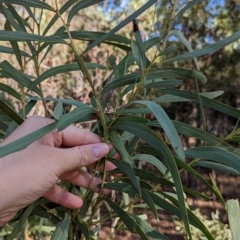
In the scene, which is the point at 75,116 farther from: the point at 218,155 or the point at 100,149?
the point at 218,155

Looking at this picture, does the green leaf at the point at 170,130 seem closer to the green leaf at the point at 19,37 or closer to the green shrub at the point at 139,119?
the green shrub at the point at 139,119

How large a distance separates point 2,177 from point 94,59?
227 cm

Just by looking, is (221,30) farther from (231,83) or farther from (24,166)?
(24,166)

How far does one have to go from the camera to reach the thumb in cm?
66

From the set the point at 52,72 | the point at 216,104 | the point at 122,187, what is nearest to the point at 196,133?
the point at 216,104

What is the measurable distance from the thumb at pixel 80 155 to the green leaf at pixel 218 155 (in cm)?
14

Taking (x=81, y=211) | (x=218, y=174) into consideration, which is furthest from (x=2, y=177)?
(x=218, y=174)

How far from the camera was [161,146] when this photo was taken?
557 mm

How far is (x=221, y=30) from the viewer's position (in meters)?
2.74

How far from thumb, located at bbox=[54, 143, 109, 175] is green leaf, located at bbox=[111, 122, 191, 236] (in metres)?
0.05

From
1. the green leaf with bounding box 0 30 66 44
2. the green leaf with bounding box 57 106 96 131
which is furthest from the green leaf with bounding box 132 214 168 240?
the green leaf with bounding box 0 30 66 44

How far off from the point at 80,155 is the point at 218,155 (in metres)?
0.22

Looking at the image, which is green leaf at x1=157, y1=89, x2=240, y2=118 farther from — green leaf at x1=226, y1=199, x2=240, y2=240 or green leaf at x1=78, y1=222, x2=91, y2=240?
green leaf at x1=78, y1=222, x2=91, y2=240

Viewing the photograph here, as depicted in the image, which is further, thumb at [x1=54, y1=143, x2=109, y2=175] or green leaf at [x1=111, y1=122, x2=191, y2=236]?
thumb at [x1=54, y1=143, x2=109, y2=175]
